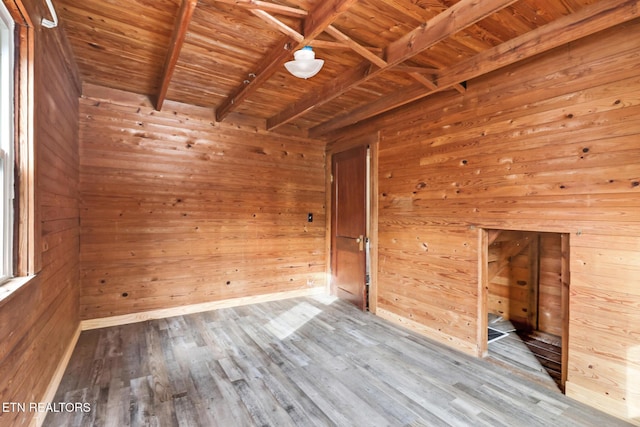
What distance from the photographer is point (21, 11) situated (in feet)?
5.17

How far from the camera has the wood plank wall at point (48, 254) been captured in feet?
4.95

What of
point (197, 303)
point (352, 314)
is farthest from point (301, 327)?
point (197, 303)

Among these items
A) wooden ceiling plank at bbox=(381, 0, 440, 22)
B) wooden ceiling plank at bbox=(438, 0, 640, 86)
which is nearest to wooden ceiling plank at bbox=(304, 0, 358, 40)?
wooden ceiling plank at bbox=(381, 0, 440, 22)

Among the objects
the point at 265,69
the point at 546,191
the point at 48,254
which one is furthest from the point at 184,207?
the point at 546,191

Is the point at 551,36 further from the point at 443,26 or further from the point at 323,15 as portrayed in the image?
the point at 323,15

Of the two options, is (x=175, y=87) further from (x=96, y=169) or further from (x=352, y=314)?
(x=352, y=314)

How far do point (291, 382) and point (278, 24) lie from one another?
2.56 meters

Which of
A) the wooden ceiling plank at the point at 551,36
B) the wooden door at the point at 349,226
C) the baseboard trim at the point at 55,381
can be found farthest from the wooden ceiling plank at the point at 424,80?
the baseboard trim at the point at 55,381

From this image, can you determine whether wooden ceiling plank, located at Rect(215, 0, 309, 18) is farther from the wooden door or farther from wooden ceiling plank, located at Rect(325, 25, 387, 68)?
the wooden door

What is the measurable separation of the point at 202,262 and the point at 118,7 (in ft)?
9.17

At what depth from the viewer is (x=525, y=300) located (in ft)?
11.9

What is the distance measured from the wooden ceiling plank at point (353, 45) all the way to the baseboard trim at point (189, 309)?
3.36 meters

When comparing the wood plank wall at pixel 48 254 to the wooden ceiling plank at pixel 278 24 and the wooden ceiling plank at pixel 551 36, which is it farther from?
the wooden ceiling plank at pixel 551 36

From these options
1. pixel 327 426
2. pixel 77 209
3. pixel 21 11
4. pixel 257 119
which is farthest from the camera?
pixel 257 119
